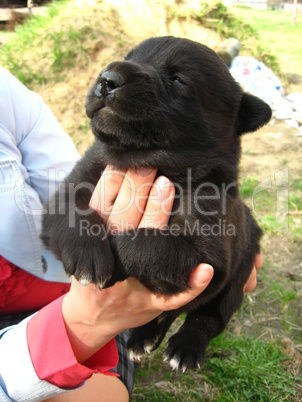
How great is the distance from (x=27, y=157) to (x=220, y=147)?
1221mm

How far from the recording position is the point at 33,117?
2598 mm

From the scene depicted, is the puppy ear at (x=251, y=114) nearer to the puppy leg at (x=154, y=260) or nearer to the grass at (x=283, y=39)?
the puppy leg at (x=154, y=260)

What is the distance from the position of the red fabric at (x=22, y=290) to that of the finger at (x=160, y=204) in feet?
2.99

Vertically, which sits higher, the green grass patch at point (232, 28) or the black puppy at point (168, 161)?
the black puppy at point (168, 161)

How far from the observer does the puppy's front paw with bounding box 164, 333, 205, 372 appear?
2.31 metres

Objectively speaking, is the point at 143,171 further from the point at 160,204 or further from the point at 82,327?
the point at 82,327

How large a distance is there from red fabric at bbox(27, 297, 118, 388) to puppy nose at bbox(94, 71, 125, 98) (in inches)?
38.9

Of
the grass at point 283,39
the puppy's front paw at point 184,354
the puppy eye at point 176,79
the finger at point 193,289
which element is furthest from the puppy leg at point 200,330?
the grass at point 283,39

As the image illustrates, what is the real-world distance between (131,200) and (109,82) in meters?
0.54

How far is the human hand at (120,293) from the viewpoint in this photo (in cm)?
178

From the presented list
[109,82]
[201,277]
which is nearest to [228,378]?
[201,277]

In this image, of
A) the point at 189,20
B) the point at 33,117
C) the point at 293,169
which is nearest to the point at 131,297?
the point at 33,117

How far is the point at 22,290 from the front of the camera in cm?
234

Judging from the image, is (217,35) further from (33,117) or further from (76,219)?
(76,219)
